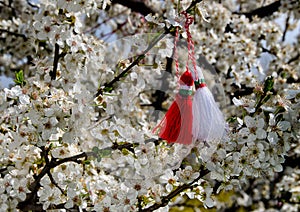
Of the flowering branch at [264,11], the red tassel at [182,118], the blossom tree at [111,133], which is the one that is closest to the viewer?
the blossom tree at [111,133]

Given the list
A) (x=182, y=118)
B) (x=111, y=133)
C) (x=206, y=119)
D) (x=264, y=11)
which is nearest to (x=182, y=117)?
(x=182, y=118)

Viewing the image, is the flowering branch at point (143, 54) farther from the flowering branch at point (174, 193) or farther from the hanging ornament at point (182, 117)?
the flowering branch at point (174, 193)

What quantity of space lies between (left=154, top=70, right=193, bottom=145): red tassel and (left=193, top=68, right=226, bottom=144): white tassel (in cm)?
3

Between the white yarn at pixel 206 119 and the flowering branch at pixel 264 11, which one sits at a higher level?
the flowering branch at pixel 264 11

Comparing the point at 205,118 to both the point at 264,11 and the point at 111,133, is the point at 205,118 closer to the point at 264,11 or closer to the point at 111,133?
the point at 111,133

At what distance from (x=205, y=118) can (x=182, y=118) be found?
103 mm

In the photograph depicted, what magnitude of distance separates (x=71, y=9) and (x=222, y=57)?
2.14 m

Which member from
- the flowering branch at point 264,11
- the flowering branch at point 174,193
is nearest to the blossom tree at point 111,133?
the flowering branch at point 174,193

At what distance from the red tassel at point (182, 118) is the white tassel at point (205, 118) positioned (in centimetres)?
3

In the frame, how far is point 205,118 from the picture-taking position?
1.68 metres

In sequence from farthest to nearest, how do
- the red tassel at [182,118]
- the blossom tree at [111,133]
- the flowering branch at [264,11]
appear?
the flowering branch at [264,11]
the red tassel at [182,118]
the blossom tree at [111,133]

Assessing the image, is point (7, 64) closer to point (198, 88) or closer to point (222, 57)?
point (222, 57)

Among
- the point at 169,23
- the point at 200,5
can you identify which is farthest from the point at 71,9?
the point at 200,5

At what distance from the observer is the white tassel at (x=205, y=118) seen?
5.38 ft
